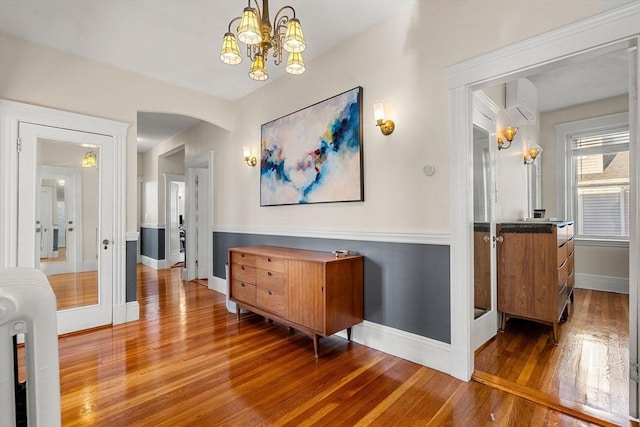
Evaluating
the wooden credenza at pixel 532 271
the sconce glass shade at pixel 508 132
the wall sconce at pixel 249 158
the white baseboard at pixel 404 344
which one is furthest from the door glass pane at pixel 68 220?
the sconce glass shade at pixel 508 132

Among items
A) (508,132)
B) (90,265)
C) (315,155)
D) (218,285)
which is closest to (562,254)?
(508,132)

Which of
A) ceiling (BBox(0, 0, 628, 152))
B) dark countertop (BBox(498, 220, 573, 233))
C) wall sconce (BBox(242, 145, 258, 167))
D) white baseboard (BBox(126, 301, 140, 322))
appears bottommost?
white baseboard (BBox(126, 301, 140, 322))

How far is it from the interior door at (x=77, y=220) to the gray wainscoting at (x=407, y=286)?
99.6 inches

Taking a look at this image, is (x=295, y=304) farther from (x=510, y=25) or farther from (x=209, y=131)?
(x=209, y=131)

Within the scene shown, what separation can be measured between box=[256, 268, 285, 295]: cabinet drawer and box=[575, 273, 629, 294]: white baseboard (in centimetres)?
480

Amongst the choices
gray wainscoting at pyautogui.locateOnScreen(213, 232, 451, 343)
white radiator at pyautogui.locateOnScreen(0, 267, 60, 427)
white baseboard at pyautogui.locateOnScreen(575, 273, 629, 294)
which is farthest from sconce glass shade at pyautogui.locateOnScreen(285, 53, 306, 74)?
white baseboard at pyautogui.locateOnScreen(575, 273, 629, 294)

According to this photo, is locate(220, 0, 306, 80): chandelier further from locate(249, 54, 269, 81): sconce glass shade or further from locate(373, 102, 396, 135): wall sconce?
locate(373, 102, 396, 135): wall sconce

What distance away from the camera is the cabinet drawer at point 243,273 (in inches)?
126

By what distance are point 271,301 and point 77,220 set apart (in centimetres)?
224

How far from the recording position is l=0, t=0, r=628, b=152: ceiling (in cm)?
246

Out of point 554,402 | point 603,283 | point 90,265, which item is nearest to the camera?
point 554,402

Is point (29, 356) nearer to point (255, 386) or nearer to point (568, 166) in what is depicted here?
point (255, 386)

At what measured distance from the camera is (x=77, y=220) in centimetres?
324

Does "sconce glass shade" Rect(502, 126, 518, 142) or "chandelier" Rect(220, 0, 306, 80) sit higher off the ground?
"chandelier" Rect(220, 0, 306, 80)
